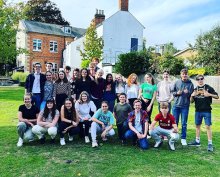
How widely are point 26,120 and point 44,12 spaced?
2041 inches

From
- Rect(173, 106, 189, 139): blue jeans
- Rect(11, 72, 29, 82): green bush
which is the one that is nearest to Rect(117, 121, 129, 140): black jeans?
Rect(173, 106, 189, 139): blue jeans

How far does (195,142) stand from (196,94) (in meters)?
1.40

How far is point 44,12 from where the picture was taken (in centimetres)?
5634

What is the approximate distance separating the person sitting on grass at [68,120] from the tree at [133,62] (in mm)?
16858

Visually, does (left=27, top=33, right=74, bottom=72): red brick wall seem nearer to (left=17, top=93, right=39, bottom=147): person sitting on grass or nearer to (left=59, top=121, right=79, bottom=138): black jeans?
(left=17, top=93, right=39, bottom=147): person sitting on grass

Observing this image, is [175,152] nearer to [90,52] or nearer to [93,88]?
[93,88]

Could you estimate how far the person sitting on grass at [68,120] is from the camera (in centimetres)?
797

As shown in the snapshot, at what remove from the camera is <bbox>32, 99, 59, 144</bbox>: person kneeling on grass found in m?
7.75

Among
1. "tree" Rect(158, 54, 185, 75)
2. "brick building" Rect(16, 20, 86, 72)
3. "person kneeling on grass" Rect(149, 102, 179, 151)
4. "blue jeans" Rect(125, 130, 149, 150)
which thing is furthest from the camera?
"brick building" Rect(16, 20, 86, 72)

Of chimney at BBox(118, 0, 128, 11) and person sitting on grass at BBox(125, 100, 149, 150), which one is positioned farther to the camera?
chimney at BBox(118, 0, 128, 11)

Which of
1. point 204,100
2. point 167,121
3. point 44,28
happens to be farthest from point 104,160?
point 44,28

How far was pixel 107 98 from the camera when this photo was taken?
30.0 ft

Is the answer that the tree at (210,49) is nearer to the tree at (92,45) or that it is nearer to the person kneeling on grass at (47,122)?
the tree at (92,45)

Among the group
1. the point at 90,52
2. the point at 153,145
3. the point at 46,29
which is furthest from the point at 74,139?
the point at 46,29
